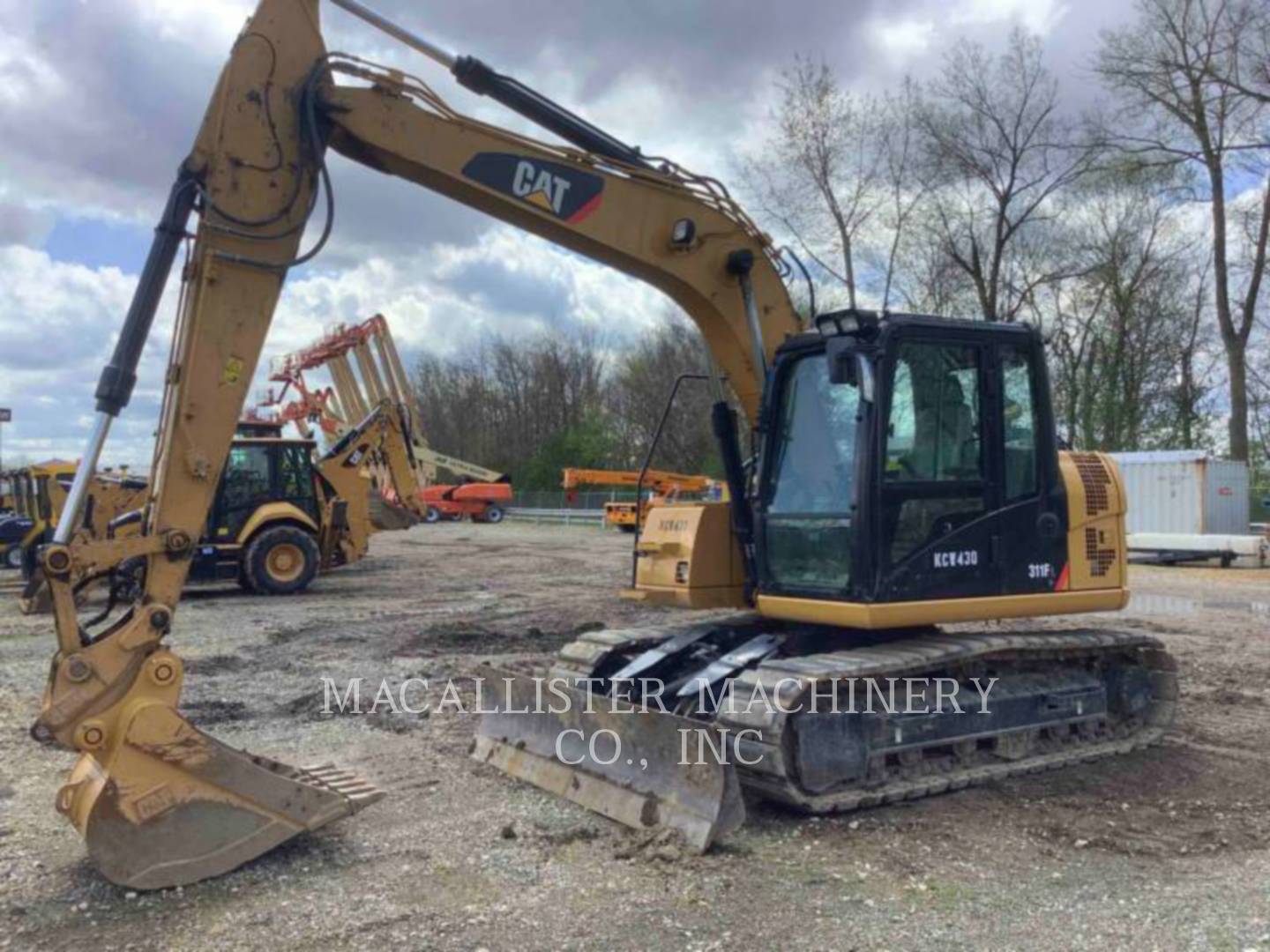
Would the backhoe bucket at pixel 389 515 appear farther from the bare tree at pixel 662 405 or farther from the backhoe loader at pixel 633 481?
the bare tree at pixel 662 405

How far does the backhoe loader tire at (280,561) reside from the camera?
16.4m

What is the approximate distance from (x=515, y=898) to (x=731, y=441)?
10.6ft

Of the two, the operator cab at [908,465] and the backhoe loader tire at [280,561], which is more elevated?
the operator cab at [908,465]

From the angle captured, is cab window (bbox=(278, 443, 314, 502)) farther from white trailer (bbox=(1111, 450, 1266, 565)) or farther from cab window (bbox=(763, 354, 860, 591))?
white trailer (bbox=(1111, 450, 1266, 565))

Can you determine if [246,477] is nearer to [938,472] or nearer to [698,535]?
[698,535]

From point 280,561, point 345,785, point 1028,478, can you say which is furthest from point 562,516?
point 345,785

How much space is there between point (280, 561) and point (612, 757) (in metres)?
12.2

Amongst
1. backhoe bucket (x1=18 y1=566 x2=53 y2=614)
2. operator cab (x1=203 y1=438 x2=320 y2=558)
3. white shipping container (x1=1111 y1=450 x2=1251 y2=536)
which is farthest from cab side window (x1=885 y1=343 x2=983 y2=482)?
white shipping container (x1=1111 y1=450 x2=1251 y2=536)

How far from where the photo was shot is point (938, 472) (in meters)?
6.03

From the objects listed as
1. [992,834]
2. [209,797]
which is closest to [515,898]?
[209,797]

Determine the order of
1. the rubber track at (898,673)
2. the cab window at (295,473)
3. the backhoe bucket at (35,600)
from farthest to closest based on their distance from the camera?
the cab window at (295,473), the backhoe bucket at (35,600), the rubber track at (898,673)

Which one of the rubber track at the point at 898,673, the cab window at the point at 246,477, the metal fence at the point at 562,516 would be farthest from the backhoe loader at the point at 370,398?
the rubber track at the point at 898,673

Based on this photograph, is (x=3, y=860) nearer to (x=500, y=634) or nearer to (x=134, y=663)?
(x=134, y=663)

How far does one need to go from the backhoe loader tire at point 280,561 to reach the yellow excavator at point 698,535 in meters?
10.7
